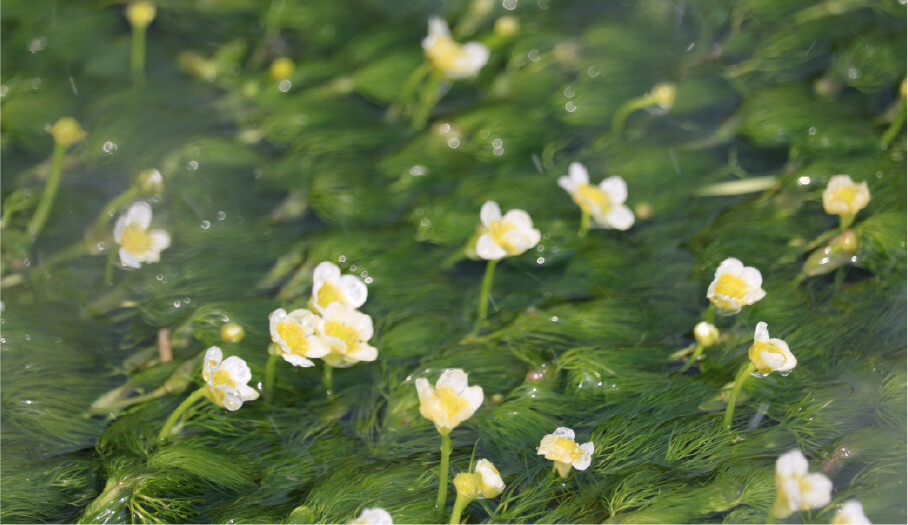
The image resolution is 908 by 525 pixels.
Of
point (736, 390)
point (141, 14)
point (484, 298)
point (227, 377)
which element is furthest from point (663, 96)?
point (141, 14)

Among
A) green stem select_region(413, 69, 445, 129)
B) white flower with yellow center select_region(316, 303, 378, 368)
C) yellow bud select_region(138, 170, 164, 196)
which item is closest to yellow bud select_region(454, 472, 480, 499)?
white flower with yellow center select_region(316, 303, 378, 368)

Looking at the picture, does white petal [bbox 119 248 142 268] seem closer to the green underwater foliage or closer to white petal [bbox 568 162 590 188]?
the green underwater foliage

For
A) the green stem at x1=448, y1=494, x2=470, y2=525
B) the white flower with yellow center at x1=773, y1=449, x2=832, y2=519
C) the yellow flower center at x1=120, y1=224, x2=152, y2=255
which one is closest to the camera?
the white flower with yellow center at x1=773, y1=449, x2=832, y2=519

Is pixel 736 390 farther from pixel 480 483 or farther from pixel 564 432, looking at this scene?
pixel 480 483

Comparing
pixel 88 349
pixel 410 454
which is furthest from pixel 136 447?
pixel 410 454

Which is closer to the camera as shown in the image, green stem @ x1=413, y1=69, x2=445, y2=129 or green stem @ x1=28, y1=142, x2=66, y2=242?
green stem @ x1=28, y1=142, x2=66, y2=242

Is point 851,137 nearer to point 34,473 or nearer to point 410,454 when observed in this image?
point 410,454

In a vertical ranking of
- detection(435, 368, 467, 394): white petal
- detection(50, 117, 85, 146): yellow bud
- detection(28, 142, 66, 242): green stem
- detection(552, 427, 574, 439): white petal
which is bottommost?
detection(552, 427, 574, 439): white petal
